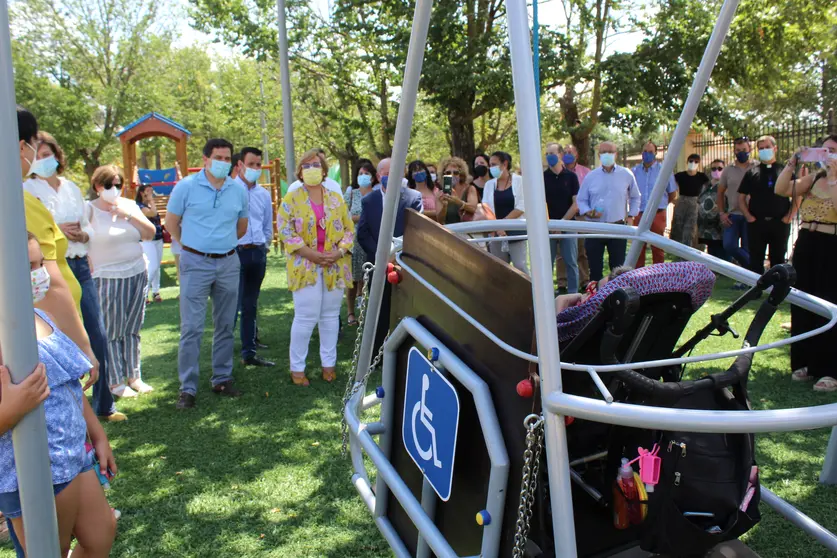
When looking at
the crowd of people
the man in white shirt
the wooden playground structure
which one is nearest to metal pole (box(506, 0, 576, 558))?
the crowd of people

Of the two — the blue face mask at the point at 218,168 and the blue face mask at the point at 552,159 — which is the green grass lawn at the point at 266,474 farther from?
the blue face mask at the point at 552,159

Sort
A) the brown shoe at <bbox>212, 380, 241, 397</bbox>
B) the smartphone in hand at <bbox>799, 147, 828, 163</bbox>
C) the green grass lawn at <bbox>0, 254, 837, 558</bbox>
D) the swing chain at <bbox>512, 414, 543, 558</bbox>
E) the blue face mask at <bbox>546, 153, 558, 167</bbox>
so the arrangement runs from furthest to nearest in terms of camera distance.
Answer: the blue face mask at <bbox>546, 153, 558, 167</bbox>
the brown shoe at <bbox>212, 380, 241, 397</bbox>
the smartphone in hand at <bbox>799, 147, 828, 163</bbox>
the green grass lawn at <bbox>0, 254, 837, 558</bbox>
the swing chain at <bbox>512, 414, 543, 558</bbox>

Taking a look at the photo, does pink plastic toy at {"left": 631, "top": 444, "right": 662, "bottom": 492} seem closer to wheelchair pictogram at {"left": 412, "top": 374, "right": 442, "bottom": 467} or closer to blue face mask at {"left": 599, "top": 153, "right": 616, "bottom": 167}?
wheelchair pictogram at {"left": 412, "top": 374, "right": 442, "bottom": 467}

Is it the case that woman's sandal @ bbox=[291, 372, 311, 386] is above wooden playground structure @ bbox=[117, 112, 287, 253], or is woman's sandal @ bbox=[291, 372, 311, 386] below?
below

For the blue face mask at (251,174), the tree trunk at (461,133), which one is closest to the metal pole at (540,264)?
the blue face mask at (251,174)

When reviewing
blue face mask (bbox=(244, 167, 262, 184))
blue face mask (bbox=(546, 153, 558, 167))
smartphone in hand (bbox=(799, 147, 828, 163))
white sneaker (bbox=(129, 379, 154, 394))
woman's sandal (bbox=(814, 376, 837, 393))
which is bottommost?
white sneaker (bbox=(129, 379, 154, 394))

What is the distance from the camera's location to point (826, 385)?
17.3ft

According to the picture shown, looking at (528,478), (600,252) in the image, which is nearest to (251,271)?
(600,252)

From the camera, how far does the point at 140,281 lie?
587cm

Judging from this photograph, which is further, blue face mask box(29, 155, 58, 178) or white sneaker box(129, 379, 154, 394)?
white sneaker box(129, 379, 154, 394)

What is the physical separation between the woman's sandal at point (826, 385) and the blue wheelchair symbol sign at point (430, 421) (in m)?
4.17

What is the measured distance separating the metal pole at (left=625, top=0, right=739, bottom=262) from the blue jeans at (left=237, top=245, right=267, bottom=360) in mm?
4448

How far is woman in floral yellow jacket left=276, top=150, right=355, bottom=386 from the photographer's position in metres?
5.94

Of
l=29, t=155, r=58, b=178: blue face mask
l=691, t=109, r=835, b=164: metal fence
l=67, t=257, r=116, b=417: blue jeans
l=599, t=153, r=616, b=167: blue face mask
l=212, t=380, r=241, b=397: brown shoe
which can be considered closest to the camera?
l=29, t=155, r=58, b=178: blue face mask
